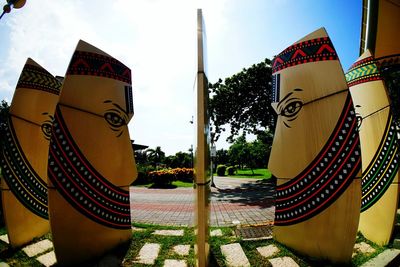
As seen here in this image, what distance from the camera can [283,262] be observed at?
3.23 metres

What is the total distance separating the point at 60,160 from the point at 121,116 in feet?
3.83

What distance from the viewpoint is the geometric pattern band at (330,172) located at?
10.6 feet

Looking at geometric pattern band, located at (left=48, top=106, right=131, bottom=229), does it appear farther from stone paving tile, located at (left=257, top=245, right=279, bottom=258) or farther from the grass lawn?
stone paving tile, located at (left=257, top=245, right=279, bottom=258)

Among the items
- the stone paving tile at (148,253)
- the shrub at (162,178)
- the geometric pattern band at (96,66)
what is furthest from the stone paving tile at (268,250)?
the shrub at (162,178)

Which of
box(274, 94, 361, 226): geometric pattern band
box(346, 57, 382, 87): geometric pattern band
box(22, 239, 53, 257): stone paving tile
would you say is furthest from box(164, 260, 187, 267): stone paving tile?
box(346, 57, 382, 87): geometric pattern band

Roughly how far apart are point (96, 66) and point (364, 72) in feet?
16.8

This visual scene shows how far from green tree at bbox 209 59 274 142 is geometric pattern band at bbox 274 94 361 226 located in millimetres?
14164

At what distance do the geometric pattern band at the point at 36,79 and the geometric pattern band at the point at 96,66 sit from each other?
1.56 metres

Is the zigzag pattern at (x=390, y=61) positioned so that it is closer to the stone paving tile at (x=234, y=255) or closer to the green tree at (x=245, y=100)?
the stone paving tile at (x=234, y=255)

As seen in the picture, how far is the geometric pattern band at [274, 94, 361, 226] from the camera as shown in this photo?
3.22 m

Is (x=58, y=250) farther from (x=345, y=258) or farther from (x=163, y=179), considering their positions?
(x=163, y=179)

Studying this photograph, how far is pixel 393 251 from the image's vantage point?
3518 mm

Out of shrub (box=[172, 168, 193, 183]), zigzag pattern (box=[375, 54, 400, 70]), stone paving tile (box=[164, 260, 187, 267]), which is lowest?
shrub (box=[172, 168, 193, 183])

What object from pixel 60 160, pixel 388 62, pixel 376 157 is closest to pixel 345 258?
pixel 376 157
